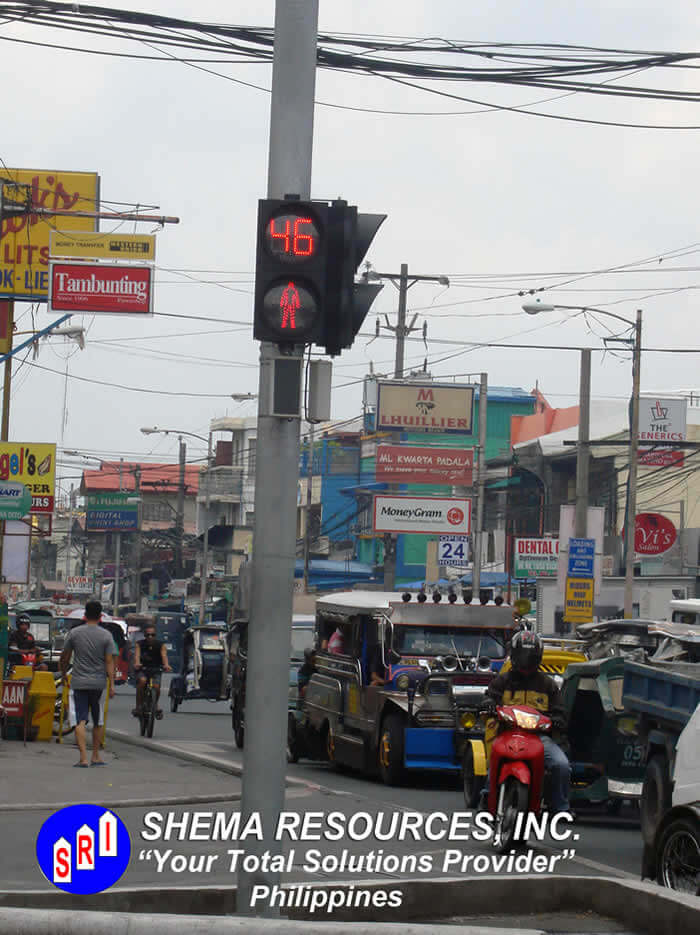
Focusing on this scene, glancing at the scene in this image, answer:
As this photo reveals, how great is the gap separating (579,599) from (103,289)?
42.9 feet

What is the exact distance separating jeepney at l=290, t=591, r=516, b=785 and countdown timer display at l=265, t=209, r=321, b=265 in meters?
9.47

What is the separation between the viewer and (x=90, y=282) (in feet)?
81.5

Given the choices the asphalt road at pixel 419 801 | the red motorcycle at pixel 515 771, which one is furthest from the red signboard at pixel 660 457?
the red motorcycle at pixel 515 771

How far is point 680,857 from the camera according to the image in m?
8.97

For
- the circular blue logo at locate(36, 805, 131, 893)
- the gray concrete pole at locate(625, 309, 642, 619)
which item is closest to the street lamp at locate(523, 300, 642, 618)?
the gray concrete pole at locate(625, 309, 642, 619)

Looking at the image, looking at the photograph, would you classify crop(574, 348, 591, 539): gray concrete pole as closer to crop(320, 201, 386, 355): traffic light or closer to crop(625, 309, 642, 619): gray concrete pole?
crop(625, 309, 642, 619): gray concrete pole

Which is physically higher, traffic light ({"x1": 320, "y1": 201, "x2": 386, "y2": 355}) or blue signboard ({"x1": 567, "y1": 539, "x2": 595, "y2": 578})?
traffic light ({"x1": 320, "y1": 201, "x2": 386, "y2": 355})

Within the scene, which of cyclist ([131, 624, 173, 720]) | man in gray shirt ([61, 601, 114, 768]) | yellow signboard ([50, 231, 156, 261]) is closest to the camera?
man in gray shirt ([61, 601, 114, 768])

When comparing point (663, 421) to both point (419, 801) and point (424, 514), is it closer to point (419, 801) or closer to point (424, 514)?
point (424, 514)

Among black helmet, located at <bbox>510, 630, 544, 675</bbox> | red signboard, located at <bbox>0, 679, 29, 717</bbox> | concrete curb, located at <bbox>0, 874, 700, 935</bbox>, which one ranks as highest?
black helmet, located at <bbox>510, 630, 544, 675</bbox>

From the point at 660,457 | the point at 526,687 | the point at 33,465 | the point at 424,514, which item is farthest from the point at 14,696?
the point at 660,457

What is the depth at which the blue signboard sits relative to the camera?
3228 centimetres

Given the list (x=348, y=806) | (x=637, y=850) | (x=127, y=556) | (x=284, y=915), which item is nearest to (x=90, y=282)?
(x=348, y=806)

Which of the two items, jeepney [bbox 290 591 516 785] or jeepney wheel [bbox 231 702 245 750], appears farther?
jeepney wheel [bbox 231 702 245 750]
